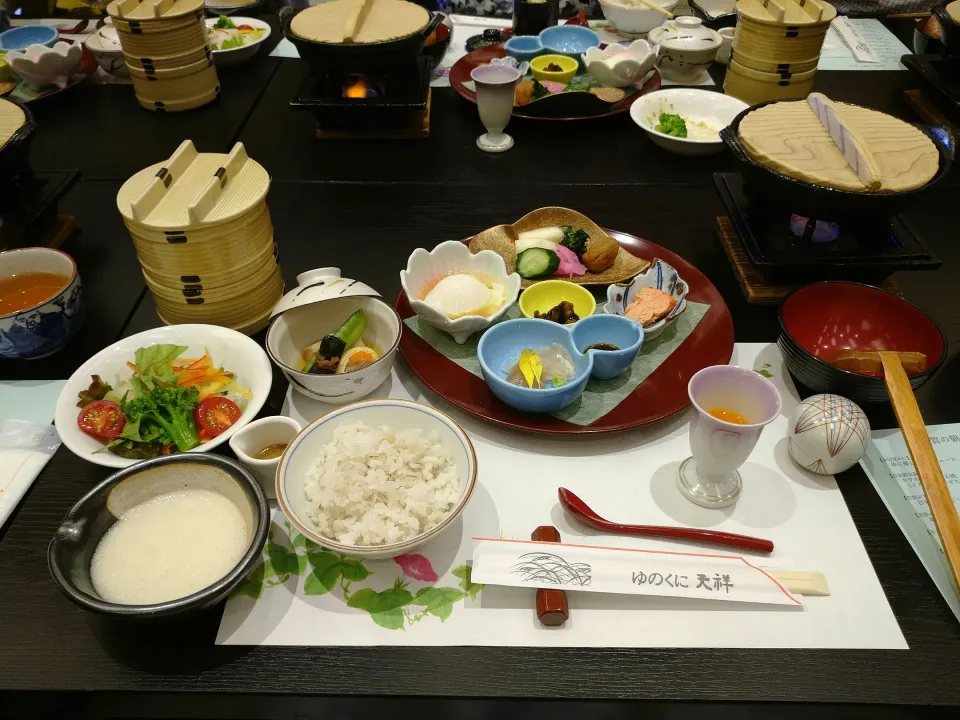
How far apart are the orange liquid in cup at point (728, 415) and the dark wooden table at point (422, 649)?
287 mm

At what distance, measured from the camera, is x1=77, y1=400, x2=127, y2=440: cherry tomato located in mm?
1324

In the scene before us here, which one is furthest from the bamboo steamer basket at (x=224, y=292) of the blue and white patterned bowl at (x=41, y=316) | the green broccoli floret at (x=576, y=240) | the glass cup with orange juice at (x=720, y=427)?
the glass cup with orange juice at (x=720, y=427)

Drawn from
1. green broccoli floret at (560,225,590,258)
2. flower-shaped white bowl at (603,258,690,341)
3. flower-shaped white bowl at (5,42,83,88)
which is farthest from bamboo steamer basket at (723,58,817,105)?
flower-shaped white bowl at (5,42,83,88)

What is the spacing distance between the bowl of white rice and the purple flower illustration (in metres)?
0.09

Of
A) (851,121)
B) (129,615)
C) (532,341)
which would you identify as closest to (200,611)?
(129,615)

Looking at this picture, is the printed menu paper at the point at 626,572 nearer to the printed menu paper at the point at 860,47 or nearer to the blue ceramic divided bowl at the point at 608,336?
the blue ceramic divided bowl at the point at 608,336

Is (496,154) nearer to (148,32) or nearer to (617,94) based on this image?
(617,94)

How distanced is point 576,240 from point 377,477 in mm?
975

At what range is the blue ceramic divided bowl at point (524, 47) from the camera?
9.46 ft

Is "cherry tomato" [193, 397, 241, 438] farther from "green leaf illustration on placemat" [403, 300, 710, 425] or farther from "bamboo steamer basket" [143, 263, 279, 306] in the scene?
"green leaf illustration on placemat" [403, 300, 710, 425]

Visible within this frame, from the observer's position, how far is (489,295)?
1683 millimetres

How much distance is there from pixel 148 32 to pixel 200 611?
7.64 feet

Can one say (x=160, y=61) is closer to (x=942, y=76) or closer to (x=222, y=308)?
(x=222, y=308)

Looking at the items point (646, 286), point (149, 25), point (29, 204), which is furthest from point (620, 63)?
point (29, 204)
